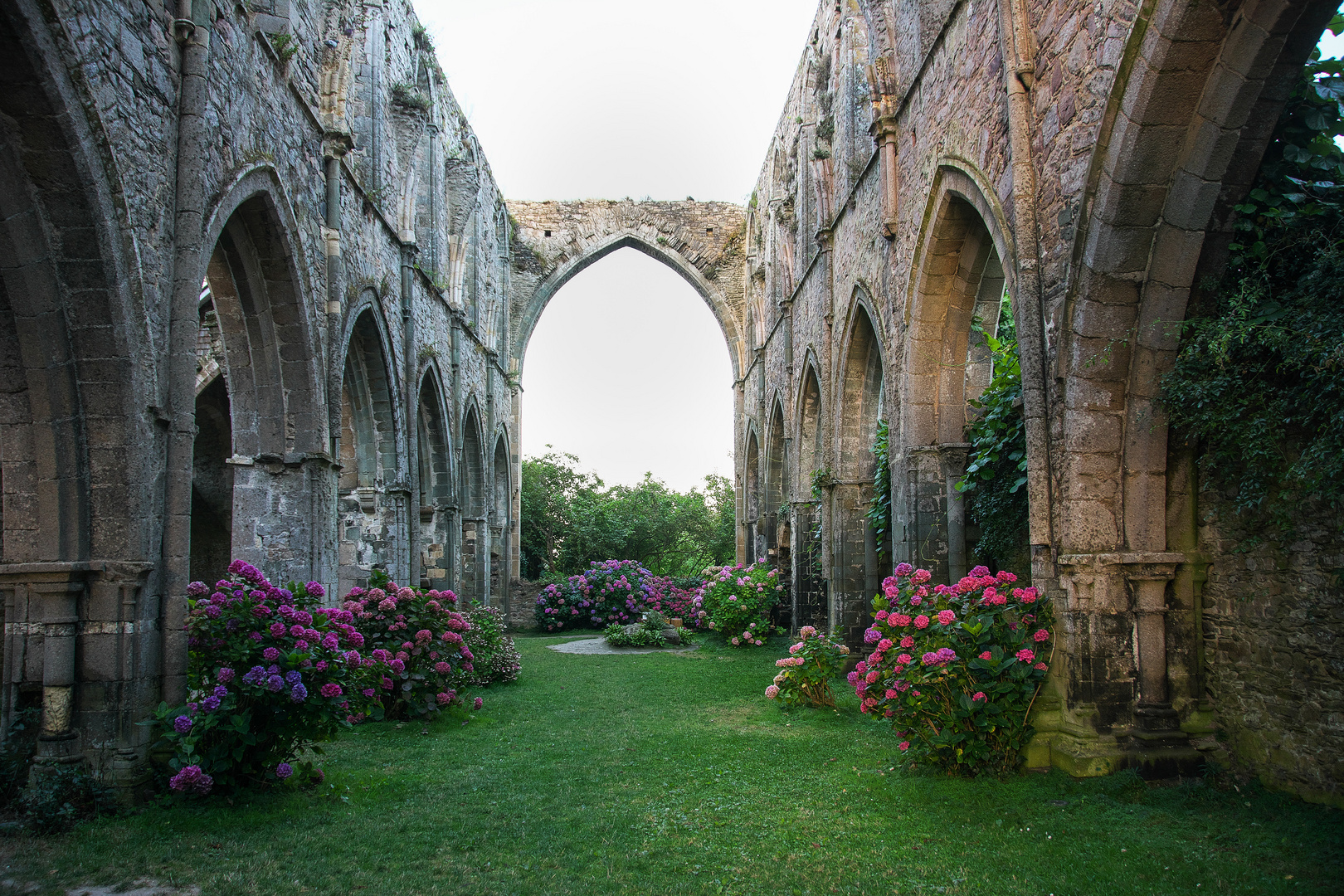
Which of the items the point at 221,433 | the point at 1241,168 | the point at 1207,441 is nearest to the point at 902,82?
the point at 1241,168

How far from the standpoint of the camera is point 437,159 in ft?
44.9

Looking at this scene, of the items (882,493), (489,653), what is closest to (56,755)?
(489,653)

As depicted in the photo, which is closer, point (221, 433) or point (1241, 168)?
point (1241, 168)

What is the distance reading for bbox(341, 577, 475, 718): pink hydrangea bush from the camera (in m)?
7.34

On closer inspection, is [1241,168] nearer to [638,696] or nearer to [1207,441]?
[1207,441]

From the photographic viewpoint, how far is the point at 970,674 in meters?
5.01

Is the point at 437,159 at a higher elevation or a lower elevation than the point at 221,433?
higher

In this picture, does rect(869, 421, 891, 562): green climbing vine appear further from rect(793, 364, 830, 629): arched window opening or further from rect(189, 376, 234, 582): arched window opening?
rect(189, 376, 234, 582): arched window opening

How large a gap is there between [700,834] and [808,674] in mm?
3567

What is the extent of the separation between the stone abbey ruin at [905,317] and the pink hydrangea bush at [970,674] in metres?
0.21

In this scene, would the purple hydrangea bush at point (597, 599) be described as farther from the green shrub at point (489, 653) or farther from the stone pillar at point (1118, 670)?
the stone pillar at point (1118, 670)

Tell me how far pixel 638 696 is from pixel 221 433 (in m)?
9.14

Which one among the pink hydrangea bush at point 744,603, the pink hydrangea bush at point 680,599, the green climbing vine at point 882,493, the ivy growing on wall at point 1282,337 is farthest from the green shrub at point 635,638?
the ivy growing on wall at point 1282,337

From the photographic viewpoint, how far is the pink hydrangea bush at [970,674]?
4.91 meters
